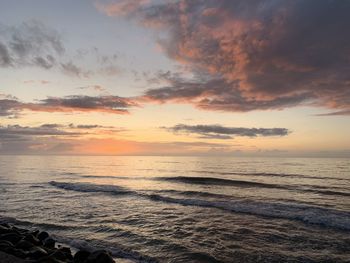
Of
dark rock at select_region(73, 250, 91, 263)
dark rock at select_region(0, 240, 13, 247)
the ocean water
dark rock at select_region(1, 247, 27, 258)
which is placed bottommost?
the ocean water

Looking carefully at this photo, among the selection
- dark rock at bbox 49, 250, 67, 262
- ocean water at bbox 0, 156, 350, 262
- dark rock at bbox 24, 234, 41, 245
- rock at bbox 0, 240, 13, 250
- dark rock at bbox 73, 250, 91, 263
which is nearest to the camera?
dark rock at bbox 49, 250, 67, 262

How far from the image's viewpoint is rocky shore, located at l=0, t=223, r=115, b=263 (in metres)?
9.80

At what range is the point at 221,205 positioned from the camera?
1001 inches

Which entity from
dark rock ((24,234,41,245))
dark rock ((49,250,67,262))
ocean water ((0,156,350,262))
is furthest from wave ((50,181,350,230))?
dark rock ((49,250,67,262))

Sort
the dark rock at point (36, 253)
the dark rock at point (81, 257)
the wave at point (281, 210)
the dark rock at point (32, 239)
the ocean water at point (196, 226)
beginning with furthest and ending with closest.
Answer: the wave at point (281, 210), the ocean water at point (196, 226), the dark rock at point (32, 239), the dark rock at point (36, 253), the dark rock at point (81, 257)

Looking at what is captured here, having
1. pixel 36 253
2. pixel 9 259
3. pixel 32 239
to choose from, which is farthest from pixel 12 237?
pixel 9 259

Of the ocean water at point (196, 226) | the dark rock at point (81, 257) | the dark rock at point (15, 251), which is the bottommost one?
the ocean water at point (196, 226)

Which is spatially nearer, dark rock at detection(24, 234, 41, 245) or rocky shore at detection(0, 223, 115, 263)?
rocky shore at detection(0, 223, 115, 263)

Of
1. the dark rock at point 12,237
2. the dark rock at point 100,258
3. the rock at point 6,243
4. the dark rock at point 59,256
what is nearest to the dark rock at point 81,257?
the dark rock at point 59,256

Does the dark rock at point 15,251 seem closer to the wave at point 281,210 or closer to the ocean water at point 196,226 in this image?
the ocean water at point 196,226

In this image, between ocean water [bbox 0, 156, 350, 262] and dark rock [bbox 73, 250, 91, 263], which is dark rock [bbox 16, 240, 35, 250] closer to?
dark rock [bbox 73, 250, 91, 263]

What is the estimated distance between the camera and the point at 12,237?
1264 cm

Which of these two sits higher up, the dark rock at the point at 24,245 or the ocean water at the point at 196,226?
the dark rock at the point at 24,245

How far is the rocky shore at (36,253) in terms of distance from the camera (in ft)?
32.2
